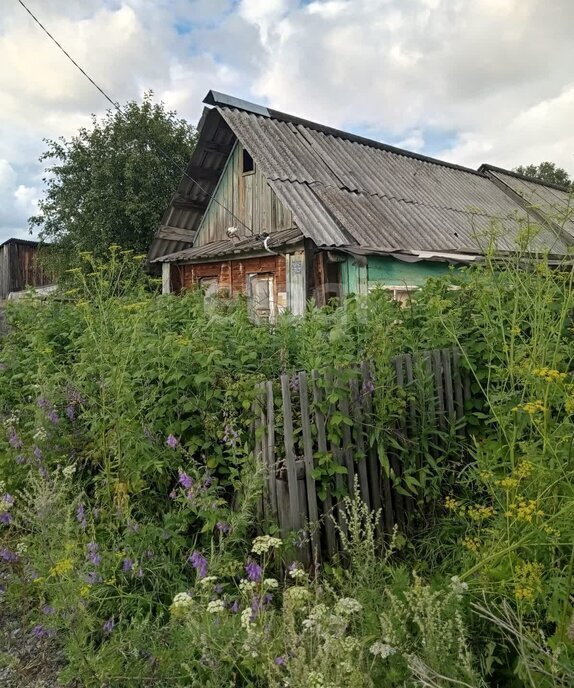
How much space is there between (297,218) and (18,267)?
25208mm

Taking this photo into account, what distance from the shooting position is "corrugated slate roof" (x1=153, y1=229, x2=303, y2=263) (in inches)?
348

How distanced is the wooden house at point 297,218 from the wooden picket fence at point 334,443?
194 inches

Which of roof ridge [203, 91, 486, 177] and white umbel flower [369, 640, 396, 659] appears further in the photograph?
roof ridge [203, 91, 486, 177]

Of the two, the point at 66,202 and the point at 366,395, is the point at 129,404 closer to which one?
the point at 366,395

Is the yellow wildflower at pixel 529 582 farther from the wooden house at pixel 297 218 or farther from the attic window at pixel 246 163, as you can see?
the attic window at pixel 246 163

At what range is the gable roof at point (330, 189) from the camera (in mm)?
9234

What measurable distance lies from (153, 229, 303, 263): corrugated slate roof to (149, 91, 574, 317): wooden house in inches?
1.3

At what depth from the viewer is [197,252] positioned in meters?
11.2

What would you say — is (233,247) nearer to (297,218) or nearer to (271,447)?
(297,218)

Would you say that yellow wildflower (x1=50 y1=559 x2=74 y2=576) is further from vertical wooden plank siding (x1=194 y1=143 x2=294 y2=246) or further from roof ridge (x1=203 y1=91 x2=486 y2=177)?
roof ridge (x1=203 y1=91 x2=486 y2=177)

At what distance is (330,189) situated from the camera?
1025 cm

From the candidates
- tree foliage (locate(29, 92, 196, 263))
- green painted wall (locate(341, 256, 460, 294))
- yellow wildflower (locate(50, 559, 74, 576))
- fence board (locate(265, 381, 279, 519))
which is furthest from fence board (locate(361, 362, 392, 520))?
tree foliage (locate(29, 92, 196, 263))

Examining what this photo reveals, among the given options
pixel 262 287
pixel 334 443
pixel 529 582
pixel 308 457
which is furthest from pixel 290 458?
pixel 262 287

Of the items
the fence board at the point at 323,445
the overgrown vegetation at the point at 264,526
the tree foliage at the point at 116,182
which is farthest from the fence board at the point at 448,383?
the tree foliage at the point at 116,182
